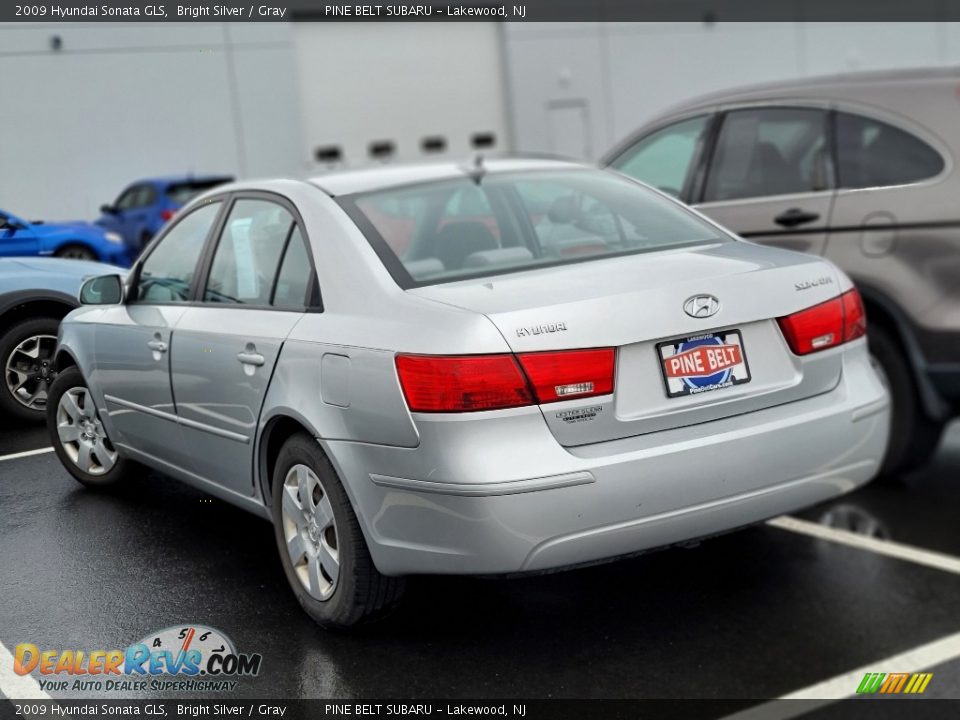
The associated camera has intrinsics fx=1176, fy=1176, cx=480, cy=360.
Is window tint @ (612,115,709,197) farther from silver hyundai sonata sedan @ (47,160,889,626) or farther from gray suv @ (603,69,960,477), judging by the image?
silver hyundai sonata sedan @ (47,160,889,626)

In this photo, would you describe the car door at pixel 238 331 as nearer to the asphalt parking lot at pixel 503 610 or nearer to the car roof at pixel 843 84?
the asphalt parking lot at pixel 503 610

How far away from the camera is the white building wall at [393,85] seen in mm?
18906

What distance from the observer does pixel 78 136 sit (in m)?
6.01

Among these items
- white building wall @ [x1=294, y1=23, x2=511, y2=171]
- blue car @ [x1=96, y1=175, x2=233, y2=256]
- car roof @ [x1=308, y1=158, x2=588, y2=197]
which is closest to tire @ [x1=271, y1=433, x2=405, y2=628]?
car roof @ [x1=308, y1=158, x2=588, y2=197]

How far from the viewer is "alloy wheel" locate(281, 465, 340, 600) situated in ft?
12.3

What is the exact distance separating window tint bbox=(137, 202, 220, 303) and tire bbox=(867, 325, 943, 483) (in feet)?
10.4

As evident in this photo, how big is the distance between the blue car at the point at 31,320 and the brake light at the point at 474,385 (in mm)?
1608

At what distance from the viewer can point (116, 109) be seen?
7.17 meters

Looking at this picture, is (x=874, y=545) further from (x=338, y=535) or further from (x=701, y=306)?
(x=338, y=535)

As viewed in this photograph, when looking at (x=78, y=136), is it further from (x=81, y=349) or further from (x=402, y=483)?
(x=402, y=483)

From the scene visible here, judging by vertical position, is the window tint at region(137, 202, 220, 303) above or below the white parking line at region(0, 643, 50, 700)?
above
